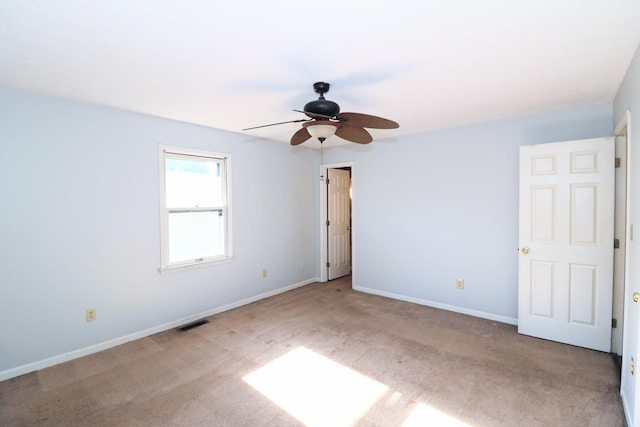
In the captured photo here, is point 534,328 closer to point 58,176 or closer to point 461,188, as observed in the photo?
point 461,188

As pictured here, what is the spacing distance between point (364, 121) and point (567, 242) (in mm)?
2429

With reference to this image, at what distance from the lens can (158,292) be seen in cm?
345

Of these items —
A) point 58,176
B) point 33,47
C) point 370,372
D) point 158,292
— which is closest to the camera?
point 33,47

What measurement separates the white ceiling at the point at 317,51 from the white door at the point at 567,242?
59 centimetres

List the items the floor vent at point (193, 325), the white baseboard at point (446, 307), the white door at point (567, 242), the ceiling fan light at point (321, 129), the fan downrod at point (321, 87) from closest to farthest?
the ceiling fan light at point (321, 129)
the fan downrod at point (321, 87)
the white door at point (567, 242)
the floor vent at point (193, 325)
the white baseboard at point (446, 307)

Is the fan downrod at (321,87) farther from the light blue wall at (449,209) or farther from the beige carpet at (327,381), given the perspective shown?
the beige carpet at (327,381)

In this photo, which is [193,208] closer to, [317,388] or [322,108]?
[322,108]

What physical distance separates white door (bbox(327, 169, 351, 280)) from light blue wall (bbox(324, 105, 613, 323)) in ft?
2.13

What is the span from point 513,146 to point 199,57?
10.9 ft

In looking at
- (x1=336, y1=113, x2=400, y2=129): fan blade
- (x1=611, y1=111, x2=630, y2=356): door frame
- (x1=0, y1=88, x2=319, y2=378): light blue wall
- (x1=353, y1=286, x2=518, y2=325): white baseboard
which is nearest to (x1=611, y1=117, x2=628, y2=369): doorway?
(x1=611, y1=111, x2=630, y2=356): door frame

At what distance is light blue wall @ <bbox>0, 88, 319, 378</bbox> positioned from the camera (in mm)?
2561

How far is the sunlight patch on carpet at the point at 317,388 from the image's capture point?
6.90 ft

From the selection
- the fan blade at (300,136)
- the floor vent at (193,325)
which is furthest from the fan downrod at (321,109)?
the floor vent at (193,325)

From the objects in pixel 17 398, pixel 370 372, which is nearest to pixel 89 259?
pixel 17 398
